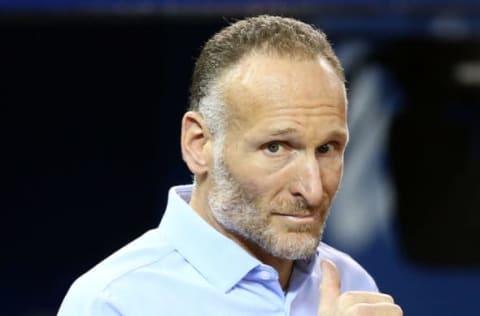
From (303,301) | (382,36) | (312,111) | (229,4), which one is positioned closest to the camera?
(312,111)

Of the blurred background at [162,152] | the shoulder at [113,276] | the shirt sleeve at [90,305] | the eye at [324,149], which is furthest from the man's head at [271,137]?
the blurred background at [162,152]

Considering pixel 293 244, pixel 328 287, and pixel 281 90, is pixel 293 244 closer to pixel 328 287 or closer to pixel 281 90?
pixel 328 287

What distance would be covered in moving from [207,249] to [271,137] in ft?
0.78

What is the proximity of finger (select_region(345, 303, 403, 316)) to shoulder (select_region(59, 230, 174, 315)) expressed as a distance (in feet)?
1.17

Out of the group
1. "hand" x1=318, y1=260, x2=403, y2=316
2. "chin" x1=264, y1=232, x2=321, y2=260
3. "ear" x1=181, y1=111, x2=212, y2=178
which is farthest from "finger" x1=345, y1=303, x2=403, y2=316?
"ear" x1=181, y1=111, x2=212, y2=178

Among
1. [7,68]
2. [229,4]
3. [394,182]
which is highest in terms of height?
[229,4]

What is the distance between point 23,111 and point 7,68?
6.4 inches

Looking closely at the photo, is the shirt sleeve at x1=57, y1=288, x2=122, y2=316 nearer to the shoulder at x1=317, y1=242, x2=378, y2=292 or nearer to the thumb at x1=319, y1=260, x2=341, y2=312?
the thumb at x1=319, y1=260, x2=341, y2=312

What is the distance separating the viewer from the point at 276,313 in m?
2.32

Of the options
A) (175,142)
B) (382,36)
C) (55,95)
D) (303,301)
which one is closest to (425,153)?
(382,36)

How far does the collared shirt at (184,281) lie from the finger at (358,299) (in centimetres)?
18

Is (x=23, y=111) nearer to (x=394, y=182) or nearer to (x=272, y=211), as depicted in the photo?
(x=394, y=182)

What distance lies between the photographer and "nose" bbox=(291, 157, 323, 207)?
2215 millimetres

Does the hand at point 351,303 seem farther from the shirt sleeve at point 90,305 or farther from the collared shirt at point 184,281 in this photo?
the shirt sleeve at point 90,305
